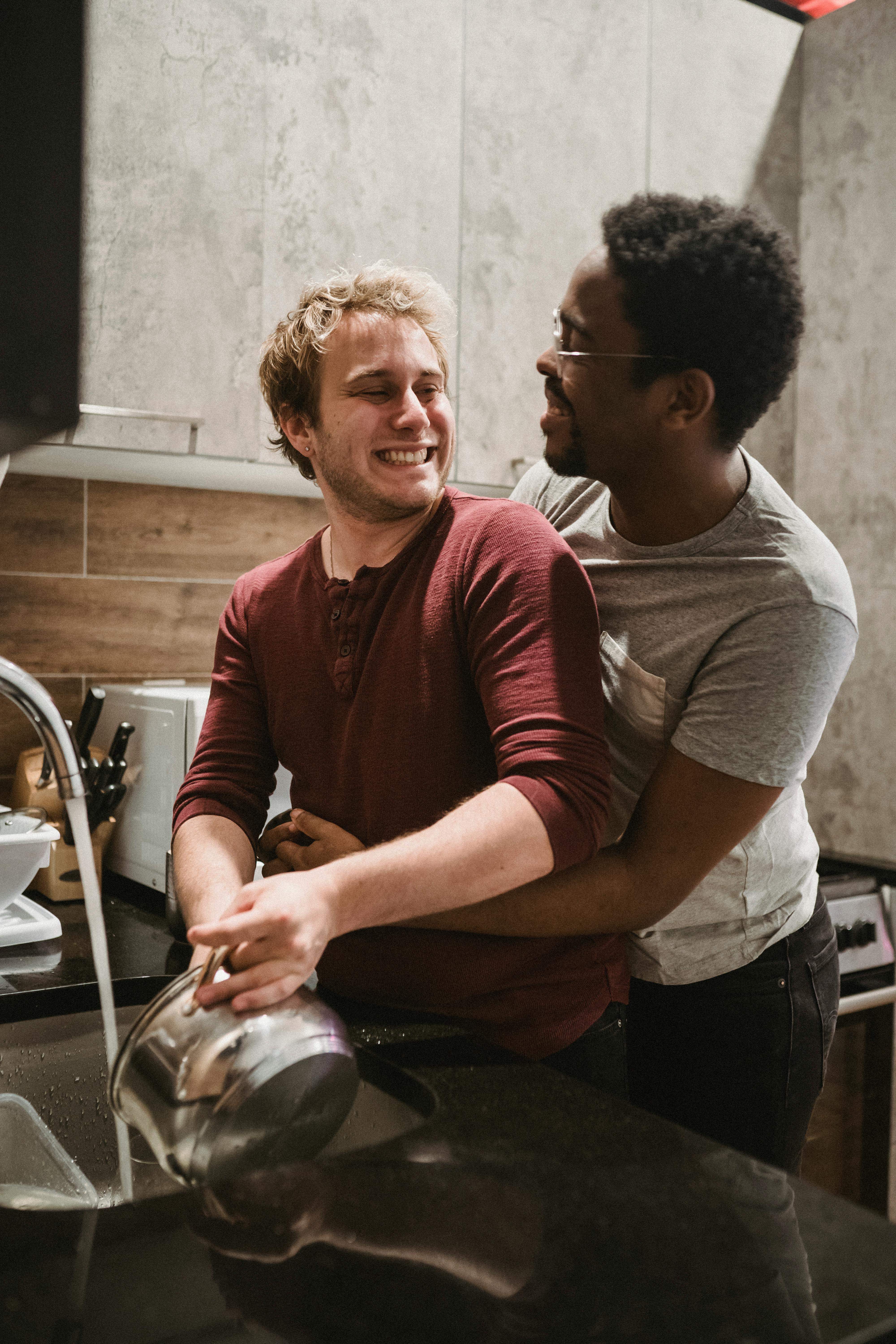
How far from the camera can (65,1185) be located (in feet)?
3.31

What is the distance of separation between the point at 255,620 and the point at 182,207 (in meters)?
0.78

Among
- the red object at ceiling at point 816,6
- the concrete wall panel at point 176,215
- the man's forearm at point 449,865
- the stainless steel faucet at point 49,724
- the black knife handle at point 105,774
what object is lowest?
the black knife handle at point 105,774

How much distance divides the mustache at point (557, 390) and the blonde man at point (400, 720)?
0.34 feet

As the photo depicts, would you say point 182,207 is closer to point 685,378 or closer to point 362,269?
point 362,269

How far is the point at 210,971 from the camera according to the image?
0.70m

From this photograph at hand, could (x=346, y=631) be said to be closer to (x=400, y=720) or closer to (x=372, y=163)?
(x=400, y=720)

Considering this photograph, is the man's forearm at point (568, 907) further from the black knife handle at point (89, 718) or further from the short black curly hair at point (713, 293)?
the black knife handle at point (89, 718)

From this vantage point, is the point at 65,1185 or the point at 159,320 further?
the point at 159,320

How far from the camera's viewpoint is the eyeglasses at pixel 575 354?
3.35ft

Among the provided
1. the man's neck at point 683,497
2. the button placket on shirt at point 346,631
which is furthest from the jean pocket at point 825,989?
the button placket on shirt at point 346,631

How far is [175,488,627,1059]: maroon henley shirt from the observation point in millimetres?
869

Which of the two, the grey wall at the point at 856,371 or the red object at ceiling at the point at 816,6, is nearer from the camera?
the grey wall at the point at 856,371

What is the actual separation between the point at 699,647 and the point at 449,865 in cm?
36

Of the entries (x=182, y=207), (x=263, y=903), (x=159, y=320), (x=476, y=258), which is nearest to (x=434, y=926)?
(x=263, y=903)
